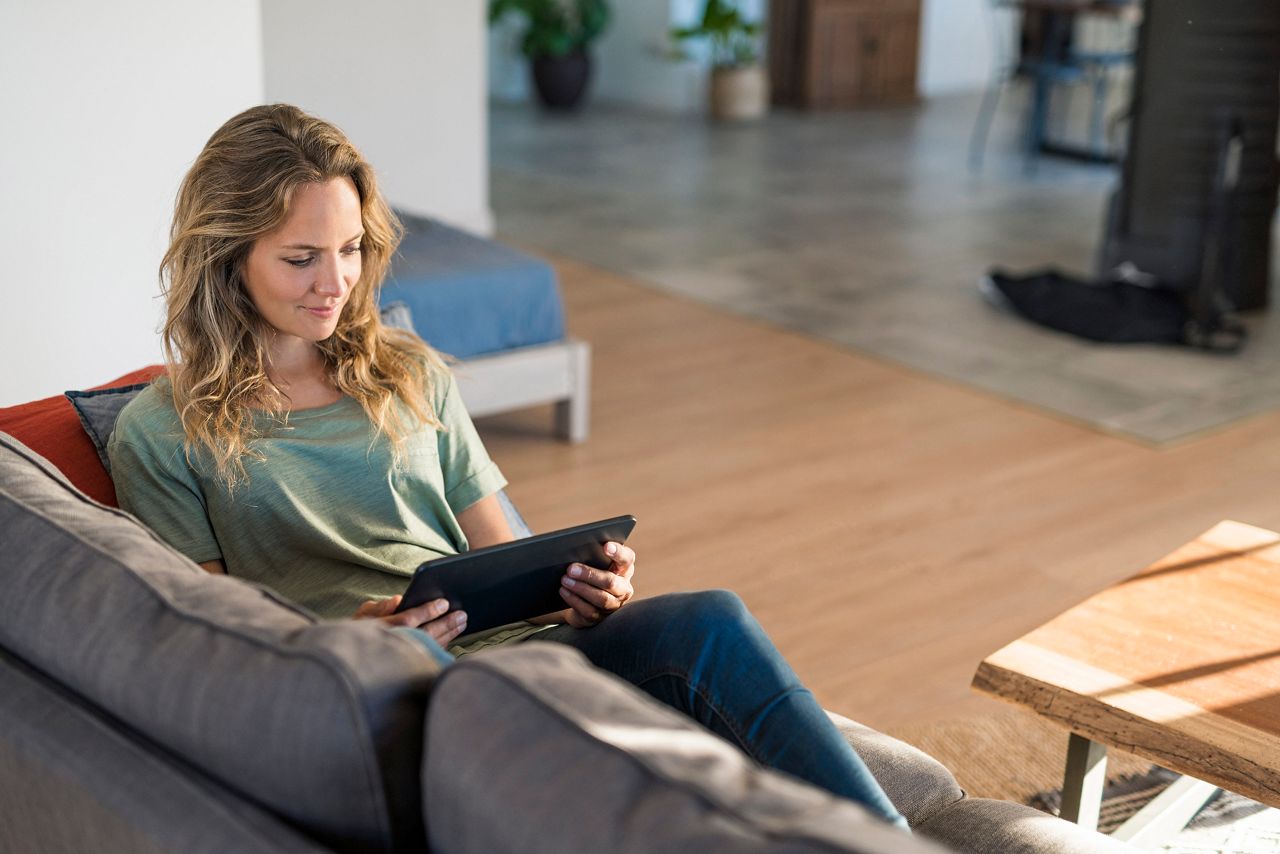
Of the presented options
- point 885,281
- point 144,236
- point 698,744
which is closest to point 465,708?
point 698,744

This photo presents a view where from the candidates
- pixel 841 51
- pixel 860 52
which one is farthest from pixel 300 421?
pixel 860 52

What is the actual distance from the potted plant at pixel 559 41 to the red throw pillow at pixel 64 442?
25.7 ft

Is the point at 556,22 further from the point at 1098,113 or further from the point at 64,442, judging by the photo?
the point at 64,442

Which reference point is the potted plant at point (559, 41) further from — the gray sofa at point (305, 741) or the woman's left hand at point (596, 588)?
the gray sofa at point (305, 741)

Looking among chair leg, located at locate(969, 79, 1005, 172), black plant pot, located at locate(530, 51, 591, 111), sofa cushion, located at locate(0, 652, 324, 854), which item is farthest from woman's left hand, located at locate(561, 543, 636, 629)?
black plant pot, located at locate(530, 51, 591, 111)

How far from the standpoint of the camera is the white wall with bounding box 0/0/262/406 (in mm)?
2553

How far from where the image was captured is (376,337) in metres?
1.88

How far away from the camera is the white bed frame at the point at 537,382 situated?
371 cm

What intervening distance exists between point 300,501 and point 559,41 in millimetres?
8068

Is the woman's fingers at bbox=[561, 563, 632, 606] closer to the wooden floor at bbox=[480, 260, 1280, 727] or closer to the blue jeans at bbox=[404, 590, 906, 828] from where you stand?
the blue jeans at bbox=[404, 590, 906, 828]

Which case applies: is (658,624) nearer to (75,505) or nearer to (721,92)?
(75,505)

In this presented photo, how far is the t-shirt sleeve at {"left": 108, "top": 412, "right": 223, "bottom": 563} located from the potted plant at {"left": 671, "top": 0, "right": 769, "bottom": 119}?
7898 mm

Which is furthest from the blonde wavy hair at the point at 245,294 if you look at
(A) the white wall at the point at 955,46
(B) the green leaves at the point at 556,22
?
(A) the white wall at the point at 955,46

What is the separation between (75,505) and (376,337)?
0.57 meters
